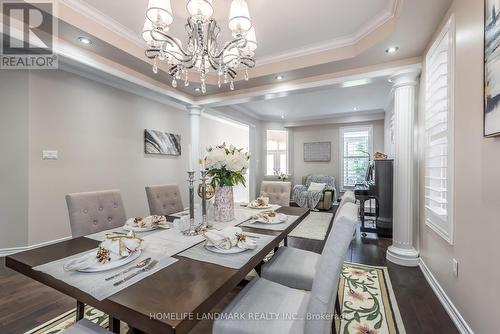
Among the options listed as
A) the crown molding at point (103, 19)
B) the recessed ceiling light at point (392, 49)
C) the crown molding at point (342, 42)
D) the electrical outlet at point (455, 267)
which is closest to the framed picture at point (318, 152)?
the crown molding at point (342, 42)

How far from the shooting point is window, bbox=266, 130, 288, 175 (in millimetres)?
7531

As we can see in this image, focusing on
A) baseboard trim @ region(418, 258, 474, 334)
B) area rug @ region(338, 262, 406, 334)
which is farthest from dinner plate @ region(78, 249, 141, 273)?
baseboard trim @ region(418, 258, 474, 334)

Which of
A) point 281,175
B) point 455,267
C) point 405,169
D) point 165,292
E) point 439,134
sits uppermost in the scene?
point 439,134

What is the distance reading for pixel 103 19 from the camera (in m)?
2.30

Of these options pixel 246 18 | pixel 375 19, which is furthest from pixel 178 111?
pixel 375 19

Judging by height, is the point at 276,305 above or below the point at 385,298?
above

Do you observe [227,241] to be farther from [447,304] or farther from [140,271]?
[447,304]

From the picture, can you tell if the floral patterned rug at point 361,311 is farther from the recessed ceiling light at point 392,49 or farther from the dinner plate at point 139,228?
the recessed ceiling light at point 392,49

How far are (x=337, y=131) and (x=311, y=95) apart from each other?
2688 mm

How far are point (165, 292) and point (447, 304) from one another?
2.24 metres

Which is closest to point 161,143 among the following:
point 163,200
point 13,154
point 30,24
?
point 13,154

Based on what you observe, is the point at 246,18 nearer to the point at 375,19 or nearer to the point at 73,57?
the point at 375,19

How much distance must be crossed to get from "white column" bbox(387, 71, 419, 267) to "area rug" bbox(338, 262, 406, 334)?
402 mm

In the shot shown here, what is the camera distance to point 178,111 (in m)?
4.75
